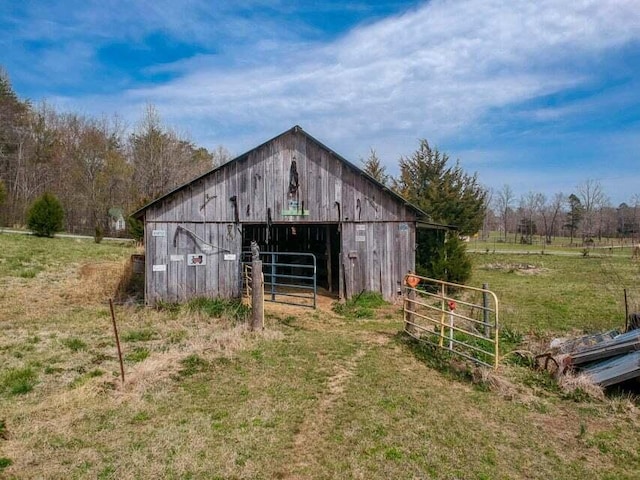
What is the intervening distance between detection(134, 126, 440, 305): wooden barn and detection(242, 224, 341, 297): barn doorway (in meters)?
2.86

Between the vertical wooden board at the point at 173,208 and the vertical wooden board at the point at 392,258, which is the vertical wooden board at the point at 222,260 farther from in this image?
the vertical wooden board at the point at 392,258

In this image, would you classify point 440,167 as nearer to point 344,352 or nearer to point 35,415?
point 344,352

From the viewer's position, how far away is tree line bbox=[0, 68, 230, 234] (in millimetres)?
37500

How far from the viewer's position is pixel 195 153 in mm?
46500

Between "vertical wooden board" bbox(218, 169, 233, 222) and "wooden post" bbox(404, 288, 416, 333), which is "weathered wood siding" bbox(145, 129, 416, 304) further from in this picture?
"wooden post" bbox(404, 288, 416, 333)

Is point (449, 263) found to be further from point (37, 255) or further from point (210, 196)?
point (37, 255)

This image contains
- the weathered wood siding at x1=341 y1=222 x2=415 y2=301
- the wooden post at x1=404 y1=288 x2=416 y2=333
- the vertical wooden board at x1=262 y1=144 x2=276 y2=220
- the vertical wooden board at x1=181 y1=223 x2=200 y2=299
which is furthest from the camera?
the weathered wood siding at x1=341 y1=222 x2=415 y2=301

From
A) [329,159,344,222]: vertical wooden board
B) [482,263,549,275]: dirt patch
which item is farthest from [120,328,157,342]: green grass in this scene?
[482,263,549,275]: dirt patch

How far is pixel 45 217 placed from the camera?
26.6 m

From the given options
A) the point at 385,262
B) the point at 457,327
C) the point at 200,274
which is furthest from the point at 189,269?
the point at 457,327

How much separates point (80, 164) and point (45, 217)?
52.5 ft

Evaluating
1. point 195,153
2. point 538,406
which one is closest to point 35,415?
point 538,406

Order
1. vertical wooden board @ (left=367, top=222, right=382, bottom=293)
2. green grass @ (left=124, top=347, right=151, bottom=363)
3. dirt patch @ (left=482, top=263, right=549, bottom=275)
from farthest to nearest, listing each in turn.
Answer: dirt patch @ (left=482, top=263, right=549, bottom=275) < vertical wooden board @ (left=367, top=222, right=382, bottom=293) < green grass @ (left=124, top=347, right=151, bottom=363)

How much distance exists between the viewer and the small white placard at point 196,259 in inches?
474
